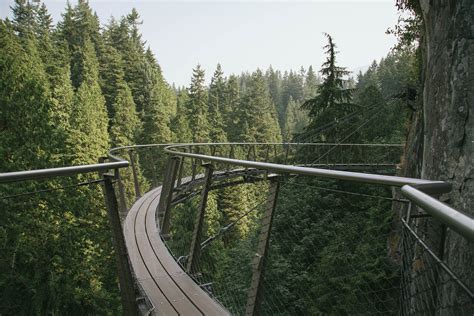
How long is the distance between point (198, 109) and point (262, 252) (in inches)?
1424

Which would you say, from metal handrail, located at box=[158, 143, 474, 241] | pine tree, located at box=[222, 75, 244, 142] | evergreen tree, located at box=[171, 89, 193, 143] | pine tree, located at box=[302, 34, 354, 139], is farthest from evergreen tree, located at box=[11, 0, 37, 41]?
metal handrail, located at box=[158, 143, 474, 241]

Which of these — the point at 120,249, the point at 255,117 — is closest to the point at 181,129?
the point at 255,117

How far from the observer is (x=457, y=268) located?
2.67 meters

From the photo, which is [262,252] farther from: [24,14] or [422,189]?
[24,14]

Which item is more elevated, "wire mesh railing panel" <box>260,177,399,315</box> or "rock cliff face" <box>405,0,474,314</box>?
"rock cliff face" <box>405,0,474,314</box>

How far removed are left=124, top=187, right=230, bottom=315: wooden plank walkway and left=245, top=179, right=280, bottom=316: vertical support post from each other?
48cm

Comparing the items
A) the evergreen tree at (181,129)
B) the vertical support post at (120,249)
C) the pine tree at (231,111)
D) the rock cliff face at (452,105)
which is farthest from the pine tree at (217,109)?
the vertical support post at (120,249)

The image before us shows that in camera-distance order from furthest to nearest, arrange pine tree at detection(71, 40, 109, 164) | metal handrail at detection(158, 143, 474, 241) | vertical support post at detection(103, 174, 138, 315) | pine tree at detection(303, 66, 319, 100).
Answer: pine tree at detection(303, 66, 319, 100) → pine tree at detection(71, 40, 109, 164) → vertical support post at detection(103, 174, 138, 315) → metal handrail at detection(158, 143, 474, 241)

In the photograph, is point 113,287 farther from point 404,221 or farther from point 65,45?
point 65,45

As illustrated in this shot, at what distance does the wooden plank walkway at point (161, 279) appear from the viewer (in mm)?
2625

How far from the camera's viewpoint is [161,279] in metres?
3.19

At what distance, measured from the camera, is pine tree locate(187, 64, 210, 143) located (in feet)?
118

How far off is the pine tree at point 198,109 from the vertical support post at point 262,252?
110 feet

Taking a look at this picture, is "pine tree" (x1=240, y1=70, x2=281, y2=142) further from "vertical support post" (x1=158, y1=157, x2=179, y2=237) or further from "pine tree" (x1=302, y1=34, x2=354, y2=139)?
"vertical support post" (x1=158, y1=157, x2=179, y2=237)
